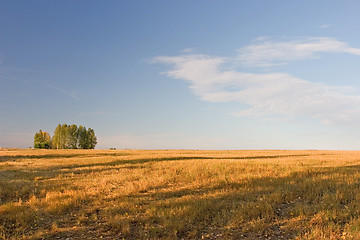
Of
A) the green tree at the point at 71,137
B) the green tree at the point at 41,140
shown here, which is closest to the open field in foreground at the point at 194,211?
the green tree at the point at 71,137

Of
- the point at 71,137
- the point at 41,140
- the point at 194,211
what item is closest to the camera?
the point at 194,211

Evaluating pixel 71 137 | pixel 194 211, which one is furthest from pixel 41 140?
pixel 194 211

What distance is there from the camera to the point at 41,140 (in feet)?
400

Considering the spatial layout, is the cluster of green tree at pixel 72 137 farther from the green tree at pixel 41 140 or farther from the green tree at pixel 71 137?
the green tree at pixel 41 140

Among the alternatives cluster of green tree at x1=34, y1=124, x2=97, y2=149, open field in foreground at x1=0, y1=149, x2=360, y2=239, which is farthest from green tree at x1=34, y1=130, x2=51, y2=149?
open field in foreground at x1=0, y1=149, x2=360, y2=239

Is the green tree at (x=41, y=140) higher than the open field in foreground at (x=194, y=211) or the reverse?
higher

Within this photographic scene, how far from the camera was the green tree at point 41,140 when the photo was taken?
391 ft

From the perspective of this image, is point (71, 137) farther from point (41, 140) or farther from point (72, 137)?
point (41, 140)

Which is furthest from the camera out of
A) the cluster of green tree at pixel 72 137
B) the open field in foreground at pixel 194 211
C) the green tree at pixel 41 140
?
the green tree at pixel 41 140

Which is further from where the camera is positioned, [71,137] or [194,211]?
[71,137]

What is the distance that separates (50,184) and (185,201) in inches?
384

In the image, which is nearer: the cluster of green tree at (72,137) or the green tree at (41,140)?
the cluster of green tree at (72,137)

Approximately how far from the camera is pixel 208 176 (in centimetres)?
1648

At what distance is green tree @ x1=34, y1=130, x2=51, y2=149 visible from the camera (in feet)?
391
